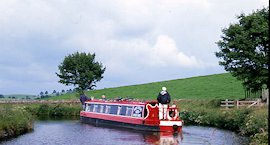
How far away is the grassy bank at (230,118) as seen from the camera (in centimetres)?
2280

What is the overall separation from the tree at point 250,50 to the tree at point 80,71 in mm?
31175

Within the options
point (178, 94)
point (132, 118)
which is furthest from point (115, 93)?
point (132, 118)

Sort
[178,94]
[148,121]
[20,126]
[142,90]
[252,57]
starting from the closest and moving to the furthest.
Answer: [20,126]
[148,121]
[252,57]
[178,94]
[142,90]

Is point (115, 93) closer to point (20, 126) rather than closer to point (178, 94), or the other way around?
point (178, 94)

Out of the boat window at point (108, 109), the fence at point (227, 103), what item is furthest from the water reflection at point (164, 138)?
the fence at point (227, 103)

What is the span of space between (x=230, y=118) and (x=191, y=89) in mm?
29564

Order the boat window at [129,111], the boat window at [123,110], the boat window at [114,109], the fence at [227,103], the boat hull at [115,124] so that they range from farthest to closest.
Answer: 1. the fence at [227,103]
2. the boat window at [114,109]
3. the boat window at [123,110]
4. the boat window at [129,111]
5. the boat hull at [115,124]

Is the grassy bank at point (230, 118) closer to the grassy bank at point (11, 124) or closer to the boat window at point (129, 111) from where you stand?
the boat window at point (129, 111)

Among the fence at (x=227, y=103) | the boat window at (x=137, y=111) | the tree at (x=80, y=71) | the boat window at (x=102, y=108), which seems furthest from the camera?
the tree at (x=80, y=71)

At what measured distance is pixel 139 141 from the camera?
2309 centimetres

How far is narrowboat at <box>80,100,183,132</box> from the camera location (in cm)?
2780

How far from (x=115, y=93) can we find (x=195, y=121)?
31.6 metres

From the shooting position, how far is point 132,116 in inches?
1227

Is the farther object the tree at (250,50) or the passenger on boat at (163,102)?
the tree at (250,50)
